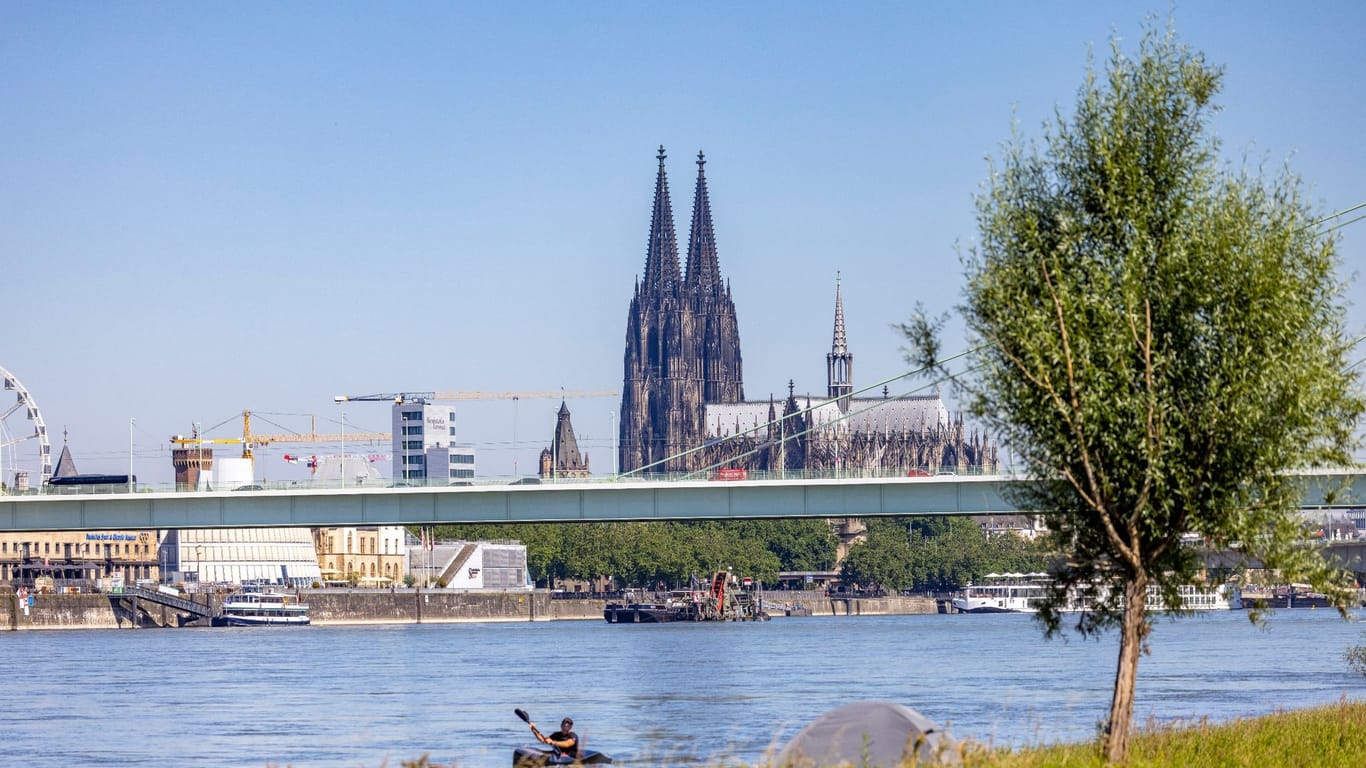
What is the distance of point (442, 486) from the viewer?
82.2 m

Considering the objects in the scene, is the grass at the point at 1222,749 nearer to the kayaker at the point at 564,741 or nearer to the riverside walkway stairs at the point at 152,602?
the kayaker at the point at 564,741

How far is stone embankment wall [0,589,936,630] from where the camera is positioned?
134750 millimetres

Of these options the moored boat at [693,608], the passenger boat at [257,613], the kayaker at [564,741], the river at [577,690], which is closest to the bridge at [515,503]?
the river at [577,690]

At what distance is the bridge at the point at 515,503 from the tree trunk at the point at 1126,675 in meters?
50.5

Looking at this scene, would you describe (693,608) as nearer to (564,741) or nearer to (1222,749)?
(564,741)

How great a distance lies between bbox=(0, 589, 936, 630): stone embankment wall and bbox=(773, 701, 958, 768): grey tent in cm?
11467

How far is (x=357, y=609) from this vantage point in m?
156

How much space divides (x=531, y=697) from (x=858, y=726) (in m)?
34.7

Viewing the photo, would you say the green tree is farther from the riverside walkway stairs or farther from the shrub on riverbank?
the riverside walkway stairs

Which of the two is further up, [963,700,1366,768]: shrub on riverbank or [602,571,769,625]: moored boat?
[963,700,1366,768]: shrub on riverbank

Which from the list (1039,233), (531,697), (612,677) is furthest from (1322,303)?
(612,677)

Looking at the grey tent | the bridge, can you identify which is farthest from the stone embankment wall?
the grey tent

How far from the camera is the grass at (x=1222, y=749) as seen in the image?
22688mm

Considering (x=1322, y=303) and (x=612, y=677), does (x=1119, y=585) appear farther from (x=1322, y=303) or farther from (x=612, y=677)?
(x=612, y=677)
